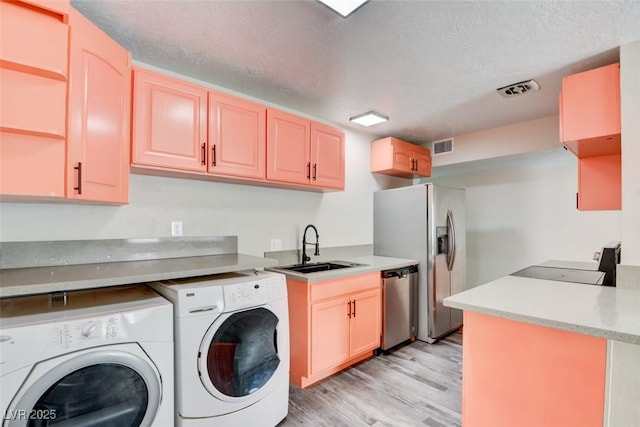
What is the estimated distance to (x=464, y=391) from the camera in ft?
4.89

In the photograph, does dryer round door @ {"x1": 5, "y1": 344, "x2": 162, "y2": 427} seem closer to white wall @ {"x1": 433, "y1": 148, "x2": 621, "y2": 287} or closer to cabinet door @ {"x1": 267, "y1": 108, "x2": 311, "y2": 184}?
cabinet door @ {"x1": 267, "y1": 108, "x2": 311, "y2": 184}

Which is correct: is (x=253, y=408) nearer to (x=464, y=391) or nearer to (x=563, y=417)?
(x=464, y=391)

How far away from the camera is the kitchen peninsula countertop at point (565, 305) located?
1112 mm

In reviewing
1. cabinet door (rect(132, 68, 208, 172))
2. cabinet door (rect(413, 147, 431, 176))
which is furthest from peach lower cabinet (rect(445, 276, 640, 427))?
cabinet door (rect(413, 147, 431, 176))

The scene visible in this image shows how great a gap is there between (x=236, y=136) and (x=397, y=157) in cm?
215

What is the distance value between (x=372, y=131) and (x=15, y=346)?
3450 millimetres

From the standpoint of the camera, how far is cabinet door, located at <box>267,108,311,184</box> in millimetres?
2391

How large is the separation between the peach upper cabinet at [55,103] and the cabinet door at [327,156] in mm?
1535

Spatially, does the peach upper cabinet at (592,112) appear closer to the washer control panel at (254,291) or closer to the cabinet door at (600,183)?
the cabinet door at (600,183)

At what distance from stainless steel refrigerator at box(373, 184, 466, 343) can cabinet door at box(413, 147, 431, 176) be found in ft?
2.09

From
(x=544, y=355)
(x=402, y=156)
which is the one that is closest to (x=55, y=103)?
(x=544, y=355)

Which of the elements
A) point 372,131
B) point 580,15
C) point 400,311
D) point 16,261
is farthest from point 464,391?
point 372,131

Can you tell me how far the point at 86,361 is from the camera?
1.21m

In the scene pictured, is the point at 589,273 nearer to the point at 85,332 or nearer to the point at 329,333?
the point at 329,333
